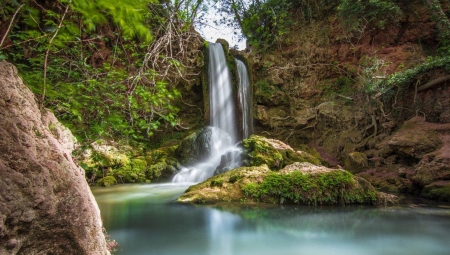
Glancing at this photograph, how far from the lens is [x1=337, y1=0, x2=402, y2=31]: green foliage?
13047 millimetres

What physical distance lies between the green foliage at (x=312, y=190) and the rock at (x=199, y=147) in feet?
20.4

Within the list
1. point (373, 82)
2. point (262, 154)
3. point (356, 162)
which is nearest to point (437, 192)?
point (356, 162)

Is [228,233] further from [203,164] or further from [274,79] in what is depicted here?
[274,79]

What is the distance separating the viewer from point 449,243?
12.3ft

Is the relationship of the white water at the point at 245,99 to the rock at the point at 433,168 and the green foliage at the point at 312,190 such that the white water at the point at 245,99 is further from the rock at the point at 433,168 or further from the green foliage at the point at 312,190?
the green foliage at the point at 312,190

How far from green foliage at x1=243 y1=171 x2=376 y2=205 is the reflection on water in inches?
10.2

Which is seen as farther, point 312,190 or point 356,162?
point 356,162

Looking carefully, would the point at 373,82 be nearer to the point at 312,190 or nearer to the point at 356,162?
the point at 356,162

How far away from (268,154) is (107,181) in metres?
5.67

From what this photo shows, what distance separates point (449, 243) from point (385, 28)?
13.6 m

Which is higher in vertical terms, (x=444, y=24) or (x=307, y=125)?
(x=444, y=24)

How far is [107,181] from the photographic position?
9.39 meters

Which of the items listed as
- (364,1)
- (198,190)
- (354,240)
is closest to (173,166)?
(198,190)

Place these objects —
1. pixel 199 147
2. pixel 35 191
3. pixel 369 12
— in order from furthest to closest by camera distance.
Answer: pixel 369 12, pixel 199 147, pixel 35 191
